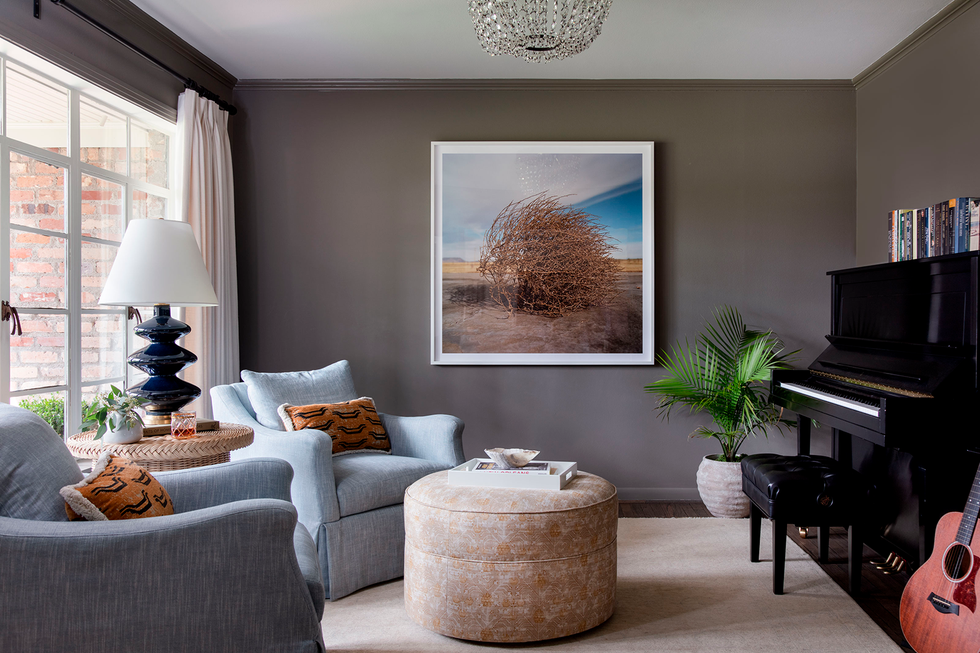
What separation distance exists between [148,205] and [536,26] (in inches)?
87.8

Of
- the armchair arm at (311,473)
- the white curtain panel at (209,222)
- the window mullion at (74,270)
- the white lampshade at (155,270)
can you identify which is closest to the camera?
the white lampshade at (155,270)

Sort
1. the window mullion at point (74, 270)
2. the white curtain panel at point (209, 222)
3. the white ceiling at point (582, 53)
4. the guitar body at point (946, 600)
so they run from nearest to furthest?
the guitar body at point (946, 600) < the window mullion at point (74, 270) < the white ceiling at point (582, 53) < the white curtain panel at point (209, 222)

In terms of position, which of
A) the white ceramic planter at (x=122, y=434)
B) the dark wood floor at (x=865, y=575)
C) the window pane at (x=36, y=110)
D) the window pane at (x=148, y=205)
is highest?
the window pane at (x=36, y=110)

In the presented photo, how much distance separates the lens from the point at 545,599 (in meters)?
2.01

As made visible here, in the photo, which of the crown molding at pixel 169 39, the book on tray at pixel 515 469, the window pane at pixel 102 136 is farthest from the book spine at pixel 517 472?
the crown molding at pixel 169 39

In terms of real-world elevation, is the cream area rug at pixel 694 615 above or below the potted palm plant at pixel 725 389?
below

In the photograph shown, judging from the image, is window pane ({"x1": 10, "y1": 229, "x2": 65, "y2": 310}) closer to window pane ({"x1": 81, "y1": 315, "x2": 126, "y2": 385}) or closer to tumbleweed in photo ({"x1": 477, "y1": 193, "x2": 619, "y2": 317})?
window pane ({"x1": 81, "y1": 315, "x2": 126, "y2": 385})

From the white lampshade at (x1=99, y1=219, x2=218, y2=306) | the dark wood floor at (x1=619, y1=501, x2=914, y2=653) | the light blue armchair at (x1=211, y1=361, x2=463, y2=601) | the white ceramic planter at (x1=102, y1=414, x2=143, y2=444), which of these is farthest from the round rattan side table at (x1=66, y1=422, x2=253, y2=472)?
the dark wood floor at (x1=619, y1=501, x2=914, y2=653)

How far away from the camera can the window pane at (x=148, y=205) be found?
10.5 ft

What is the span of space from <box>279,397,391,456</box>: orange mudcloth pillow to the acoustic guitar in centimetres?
212

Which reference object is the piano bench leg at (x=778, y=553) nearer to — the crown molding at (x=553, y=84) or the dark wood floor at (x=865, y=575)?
the dark wood floor at (x=865, y=575)

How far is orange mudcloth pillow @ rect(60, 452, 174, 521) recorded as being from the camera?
1.42 metres

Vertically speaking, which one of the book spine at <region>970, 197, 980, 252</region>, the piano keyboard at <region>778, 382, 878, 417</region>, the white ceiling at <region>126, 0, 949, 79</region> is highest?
the white ceiling at <region>126, 0, 949, 79</region>

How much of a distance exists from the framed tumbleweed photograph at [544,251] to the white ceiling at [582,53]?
A: 477mm
